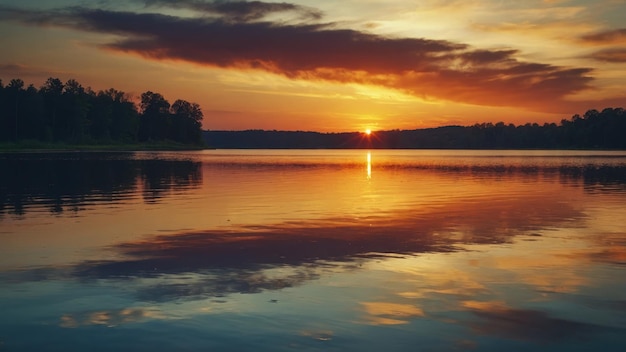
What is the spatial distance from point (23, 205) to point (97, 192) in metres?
8.33

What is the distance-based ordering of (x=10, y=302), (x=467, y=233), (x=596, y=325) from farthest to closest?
(x=467, y=233) → (x=10, y=302) → (x=596, y=325)

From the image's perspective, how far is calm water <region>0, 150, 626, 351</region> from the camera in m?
10.3

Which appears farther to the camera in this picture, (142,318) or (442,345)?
(142,318)

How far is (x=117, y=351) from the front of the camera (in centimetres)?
948

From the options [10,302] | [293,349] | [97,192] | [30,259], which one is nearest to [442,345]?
[293,349]

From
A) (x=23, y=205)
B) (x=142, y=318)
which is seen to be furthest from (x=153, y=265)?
(x=23, y=205)

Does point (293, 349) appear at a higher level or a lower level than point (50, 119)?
lower

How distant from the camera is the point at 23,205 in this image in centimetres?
3123

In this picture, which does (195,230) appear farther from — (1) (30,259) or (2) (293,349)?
(2) (293,349)

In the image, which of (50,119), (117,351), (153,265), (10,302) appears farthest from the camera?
(50,119)

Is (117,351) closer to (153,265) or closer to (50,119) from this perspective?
(153,265)

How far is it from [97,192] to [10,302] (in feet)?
93.1

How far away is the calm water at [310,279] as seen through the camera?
1034cm

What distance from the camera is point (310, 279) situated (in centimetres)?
1462
